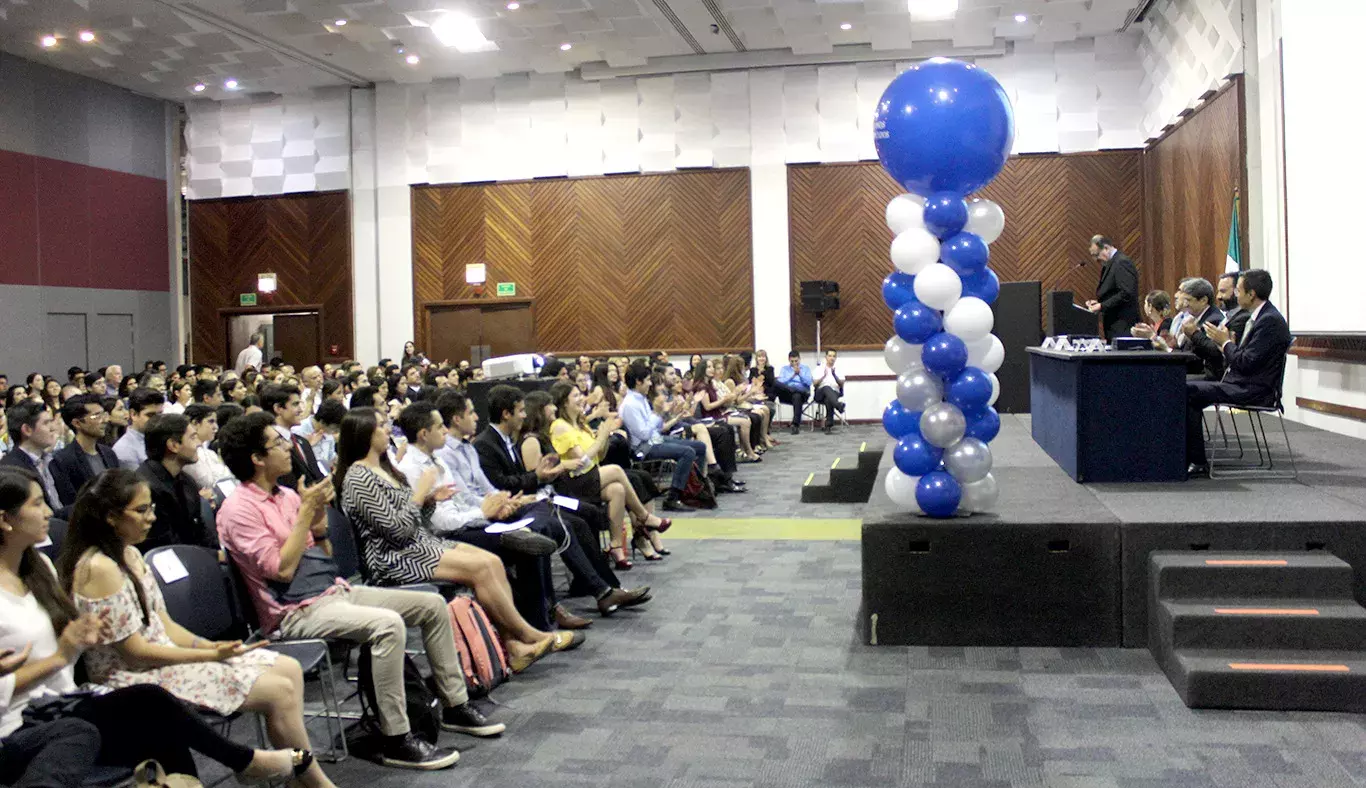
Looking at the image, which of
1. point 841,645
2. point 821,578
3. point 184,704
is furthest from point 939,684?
point 184,704

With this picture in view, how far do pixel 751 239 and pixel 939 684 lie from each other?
470 inches

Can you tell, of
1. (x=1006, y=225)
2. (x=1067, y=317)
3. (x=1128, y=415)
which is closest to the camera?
(x=1128, y=415)

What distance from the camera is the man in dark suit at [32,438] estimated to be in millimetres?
5602

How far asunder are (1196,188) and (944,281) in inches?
333

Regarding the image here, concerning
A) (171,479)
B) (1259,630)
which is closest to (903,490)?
(1259,630)

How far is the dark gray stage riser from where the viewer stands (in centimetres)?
440

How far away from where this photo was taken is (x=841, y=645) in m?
5.25

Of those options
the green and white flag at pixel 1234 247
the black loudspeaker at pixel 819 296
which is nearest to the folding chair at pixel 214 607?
the green and white flag at pixel 1234 247

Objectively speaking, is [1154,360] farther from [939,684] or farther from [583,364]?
[583,364]

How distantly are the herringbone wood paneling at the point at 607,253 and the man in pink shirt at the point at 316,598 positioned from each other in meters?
12.2

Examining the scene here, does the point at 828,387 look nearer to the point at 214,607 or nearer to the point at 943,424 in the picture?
the point at 943,424

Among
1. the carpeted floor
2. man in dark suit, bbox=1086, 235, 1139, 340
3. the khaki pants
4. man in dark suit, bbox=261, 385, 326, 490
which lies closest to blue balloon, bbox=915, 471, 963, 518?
the carpeted floor

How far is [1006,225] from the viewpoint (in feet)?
50.9

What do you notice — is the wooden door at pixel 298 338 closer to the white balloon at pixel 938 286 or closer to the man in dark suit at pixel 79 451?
the man in dark suit at pixel 79 451
